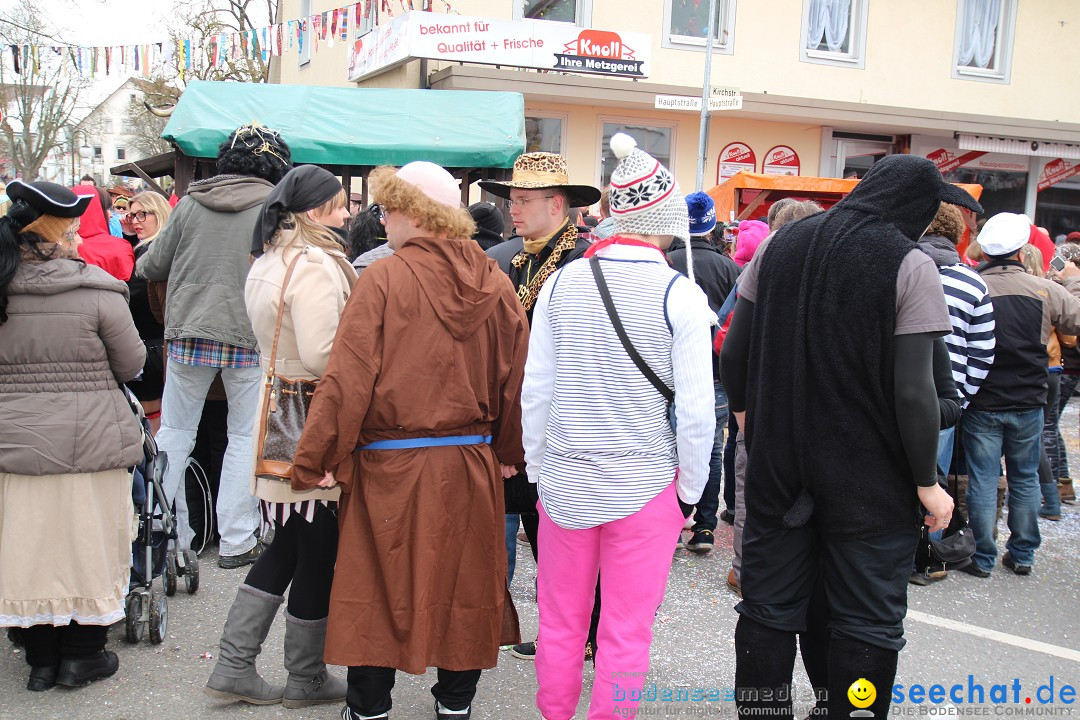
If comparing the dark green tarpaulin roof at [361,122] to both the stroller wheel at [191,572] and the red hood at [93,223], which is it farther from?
the stroller wheel at [191,572]

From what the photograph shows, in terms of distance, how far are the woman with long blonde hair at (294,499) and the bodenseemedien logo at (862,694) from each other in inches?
71.0

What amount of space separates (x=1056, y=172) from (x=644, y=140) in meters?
7.84

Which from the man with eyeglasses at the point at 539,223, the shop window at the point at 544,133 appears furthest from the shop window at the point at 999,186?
the man with eyeglasses at the point at 539,223

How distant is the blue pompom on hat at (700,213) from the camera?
550 cm

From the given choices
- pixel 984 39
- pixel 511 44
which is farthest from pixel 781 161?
pixel 511 44

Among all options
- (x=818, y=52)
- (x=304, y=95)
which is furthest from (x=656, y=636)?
(x=818, y=52)

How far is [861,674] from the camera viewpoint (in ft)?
9.05

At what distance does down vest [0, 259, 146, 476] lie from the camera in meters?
3.36

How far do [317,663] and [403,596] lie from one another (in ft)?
2.16

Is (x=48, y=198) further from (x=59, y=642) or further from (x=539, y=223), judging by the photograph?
(x=539, y=223)

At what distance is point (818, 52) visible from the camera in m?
14.8

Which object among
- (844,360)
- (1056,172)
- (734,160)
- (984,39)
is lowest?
(844,360)

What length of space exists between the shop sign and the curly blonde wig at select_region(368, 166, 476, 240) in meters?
9.97

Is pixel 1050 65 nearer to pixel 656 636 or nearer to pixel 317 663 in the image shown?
pixel 656 636
